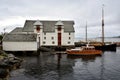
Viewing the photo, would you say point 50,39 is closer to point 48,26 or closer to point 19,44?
point 48,26

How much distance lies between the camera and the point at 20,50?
60.3 metres

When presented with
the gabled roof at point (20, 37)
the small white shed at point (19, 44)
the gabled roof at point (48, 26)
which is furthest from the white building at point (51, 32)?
the small white shed at point (19, 44)

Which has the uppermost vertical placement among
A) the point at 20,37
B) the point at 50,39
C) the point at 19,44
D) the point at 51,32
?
the point at 51,32

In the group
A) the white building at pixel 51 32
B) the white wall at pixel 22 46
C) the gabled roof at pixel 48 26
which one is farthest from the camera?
the gabled roof at pixel 48 26

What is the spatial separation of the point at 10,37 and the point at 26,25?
18857mm

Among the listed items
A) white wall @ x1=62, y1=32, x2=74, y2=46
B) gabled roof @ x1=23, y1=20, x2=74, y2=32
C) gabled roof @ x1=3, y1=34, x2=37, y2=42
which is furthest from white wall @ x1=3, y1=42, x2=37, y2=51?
white wall @ x1=62, y1=32, x2=74, y2=46

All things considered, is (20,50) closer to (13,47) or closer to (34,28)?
(13,47)

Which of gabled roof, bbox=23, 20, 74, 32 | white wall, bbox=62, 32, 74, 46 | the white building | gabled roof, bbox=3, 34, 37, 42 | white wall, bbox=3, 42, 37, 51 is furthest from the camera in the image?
gabled roof, bbox=23, 20, 74, 32

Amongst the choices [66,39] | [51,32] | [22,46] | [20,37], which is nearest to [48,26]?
[51,32]

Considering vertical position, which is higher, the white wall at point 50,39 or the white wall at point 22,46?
the white wall at point 50,39

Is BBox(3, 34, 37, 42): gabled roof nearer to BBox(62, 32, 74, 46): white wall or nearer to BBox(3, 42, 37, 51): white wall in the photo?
BBox(3, 42, 37, 51): white wall

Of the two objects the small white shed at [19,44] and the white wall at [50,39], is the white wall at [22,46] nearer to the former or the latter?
the small white shed at [19,44]

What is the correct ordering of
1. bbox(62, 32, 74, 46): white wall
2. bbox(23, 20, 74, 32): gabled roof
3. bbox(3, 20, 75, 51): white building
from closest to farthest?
bbox(3, 20, 75, 51): white building → bbox(62, 32, 74, 46): white wall → bbox(23, 20, 74, 32): gabled roof

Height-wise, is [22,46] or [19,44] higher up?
[19,44]
